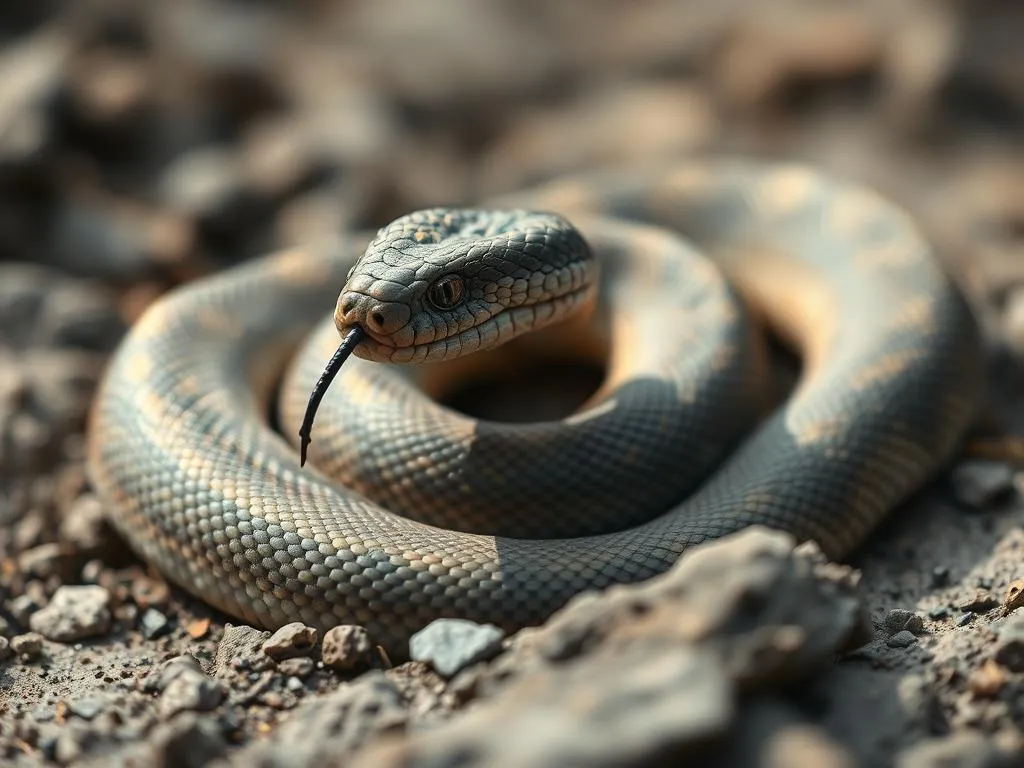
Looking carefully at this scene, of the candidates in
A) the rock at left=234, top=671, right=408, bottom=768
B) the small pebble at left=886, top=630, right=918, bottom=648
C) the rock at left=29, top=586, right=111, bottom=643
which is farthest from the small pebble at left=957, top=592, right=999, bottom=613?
the rock at left=29, top=586, right=111, bottom=643

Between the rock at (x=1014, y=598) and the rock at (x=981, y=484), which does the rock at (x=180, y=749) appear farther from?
the rock at (x=981, y=484)

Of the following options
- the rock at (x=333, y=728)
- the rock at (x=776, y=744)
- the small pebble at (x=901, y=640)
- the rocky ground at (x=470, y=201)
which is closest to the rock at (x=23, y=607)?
the rocky ground at (x=470, y=201)

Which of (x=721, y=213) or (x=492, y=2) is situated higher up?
(x=492, y=2)

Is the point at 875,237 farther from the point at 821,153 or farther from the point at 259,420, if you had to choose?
the point at 259,420

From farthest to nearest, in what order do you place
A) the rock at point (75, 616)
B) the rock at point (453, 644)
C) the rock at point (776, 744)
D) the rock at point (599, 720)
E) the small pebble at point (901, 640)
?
the rock at point (75, 616) → the small pebble at point (901, 640) → the rock at point (453, 644) → the rock at point (776, 744) → the rock at point (599, 720)

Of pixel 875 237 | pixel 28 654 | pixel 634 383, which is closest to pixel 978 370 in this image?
pixel 875 237

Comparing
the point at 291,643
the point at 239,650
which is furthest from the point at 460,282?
the point at 239,650

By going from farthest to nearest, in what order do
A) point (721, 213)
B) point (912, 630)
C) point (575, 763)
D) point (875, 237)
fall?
point (721, 213)
point (875, 237)
point (912, 630)
point (575, 763)
